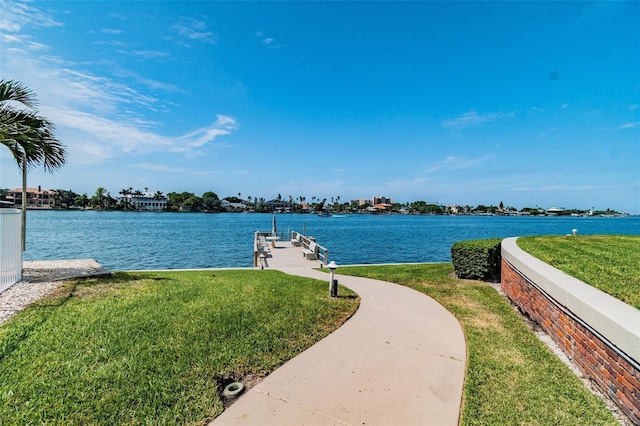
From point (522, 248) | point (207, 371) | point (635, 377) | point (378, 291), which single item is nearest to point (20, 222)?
point (207, 371)

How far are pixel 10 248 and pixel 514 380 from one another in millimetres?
9945

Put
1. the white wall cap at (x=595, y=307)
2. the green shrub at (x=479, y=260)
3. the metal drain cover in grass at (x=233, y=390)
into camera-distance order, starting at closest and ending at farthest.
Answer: the white wall cap at (x=595, y=307) → the metal drain cover in grass at (x=233, y=390) → the green shrub at (x=479, y=260)

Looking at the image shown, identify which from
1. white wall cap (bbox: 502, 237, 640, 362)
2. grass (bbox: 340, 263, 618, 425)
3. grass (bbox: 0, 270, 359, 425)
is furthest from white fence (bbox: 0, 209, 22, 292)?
white wall cap (bbox: 502, 237, 640, 362)

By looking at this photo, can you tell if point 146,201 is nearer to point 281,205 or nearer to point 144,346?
point 281,205

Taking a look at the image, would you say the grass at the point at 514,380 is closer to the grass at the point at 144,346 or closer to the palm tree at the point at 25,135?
the grass at the point at 144,346

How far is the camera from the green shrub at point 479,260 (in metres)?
9.38

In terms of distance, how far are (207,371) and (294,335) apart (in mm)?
1556

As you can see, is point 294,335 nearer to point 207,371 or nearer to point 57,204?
point 207,371

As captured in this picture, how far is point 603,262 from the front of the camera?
20.1ft

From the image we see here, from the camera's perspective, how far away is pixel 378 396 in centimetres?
357

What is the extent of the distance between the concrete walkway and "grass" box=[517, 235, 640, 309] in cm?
218

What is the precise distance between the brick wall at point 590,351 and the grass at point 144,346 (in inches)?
134

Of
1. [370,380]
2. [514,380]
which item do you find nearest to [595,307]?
[514,380]

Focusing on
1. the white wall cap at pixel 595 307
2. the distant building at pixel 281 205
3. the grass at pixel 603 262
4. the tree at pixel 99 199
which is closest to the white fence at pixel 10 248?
the white wall cap at pixel 595 307
